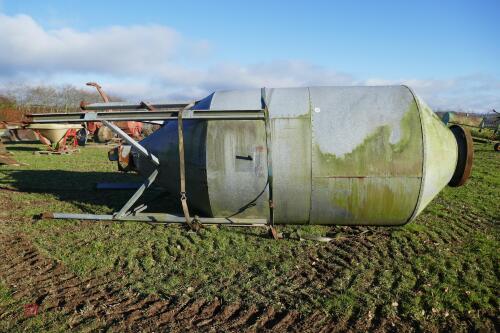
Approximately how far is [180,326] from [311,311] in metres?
1.47

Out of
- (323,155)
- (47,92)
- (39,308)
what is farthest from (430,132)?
(47,92)

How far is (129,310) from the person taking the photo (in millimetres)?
4180

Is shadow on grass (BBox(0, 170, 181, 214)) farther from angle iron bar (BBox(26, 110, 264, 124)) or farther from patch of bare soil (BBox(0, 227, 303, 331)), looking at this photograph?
patch of bare soil (BBox(0, 227, 303, 331))

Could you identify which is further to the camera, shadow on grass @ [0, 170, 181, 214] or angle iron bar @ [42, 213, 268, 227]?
shadow on grass @ [0, 170, 181, 214]

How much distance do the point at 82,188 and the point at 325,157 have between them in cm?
724

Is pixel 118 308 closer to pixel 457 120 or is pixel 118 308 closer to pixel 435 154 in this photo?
pixel 435 154

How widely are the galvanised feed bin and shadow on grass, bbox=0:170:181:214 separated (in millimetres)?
2272

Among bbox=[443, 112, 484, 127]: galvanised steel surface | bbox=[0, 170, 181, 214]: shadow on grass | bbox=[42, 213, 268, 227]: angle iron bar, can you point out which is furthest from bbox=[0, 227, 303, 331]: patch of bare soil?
bbox=[443, 112, 484, 127]: galvanised steel surface


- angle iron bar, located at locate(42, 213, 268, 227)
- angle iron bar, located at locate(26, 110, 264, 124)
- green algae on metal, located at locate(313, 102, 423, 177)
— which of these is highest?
angle iron bar, located at locate(26, 110, 264, 124)

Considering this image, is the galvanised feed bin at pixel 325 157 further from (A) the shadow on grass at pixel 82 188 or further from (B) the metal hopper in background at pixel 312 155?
(A) the shadow on grass at pixel 82 188

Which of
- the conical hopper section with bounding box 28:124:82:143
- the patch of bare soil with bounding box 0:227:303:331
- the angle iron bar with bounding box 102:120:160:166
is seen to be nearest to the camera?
the patch of bare soil with bounding box 0:227:303:331

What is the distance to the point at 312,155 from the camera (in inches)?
221

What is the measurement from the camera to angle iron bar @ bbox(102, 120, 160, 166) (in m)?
6.26

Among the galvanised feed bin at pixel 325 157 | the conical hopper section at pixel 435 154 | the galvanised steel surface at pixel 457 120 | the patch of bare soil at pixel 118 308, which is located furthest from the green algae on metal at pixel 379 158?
the galvanised steel surface at pixel 457 120
